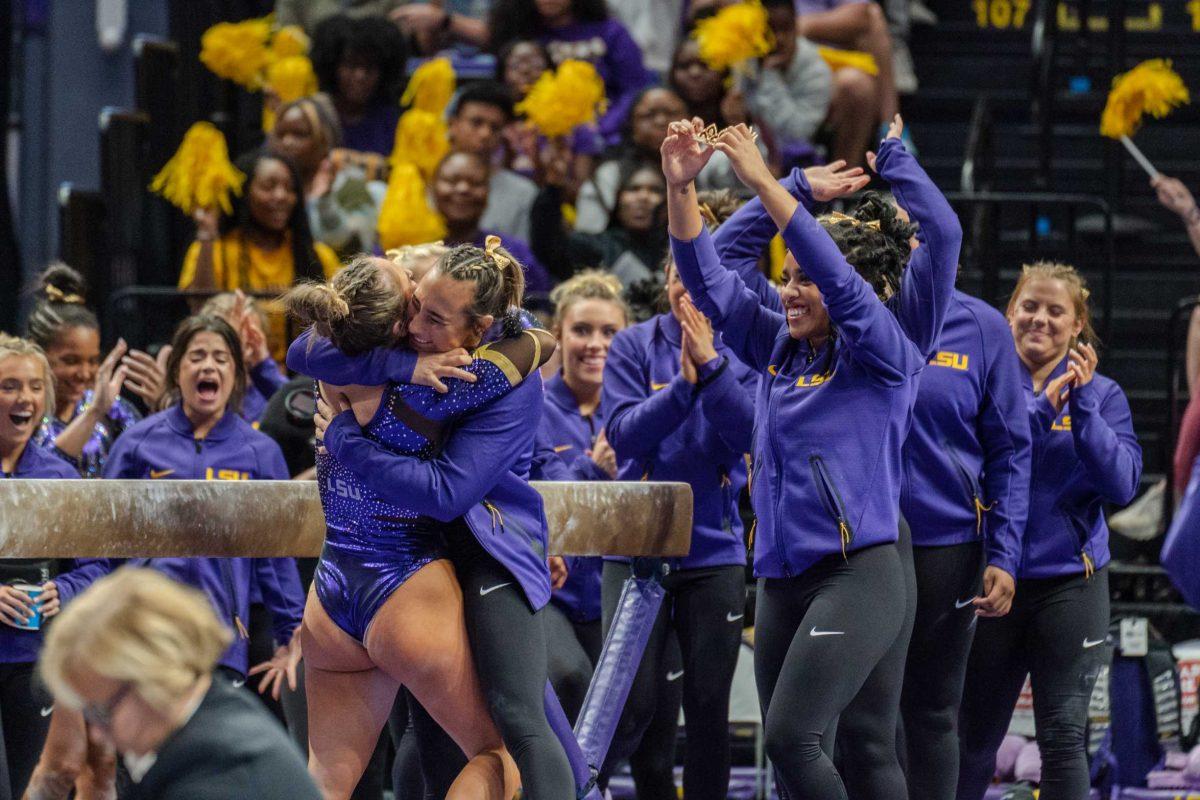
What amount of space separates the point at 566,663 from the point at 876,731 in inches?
48.0

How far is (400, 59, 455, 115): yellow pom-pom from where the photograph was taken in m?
8.51

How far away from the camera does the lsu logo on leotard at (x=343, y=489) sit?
390 cm

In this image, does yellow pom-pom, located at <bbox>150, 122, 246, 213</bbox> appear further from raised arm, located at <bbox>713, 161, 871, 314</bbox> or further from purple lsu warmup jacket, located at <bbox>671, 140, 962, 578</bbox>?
purple lsu warmup jacket, located at <bbox>671, 140, 962, 578</bbox>

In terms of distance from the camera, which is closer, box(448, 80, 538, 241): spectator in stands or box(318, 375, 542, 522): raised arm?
box(318, 375, 542, 522): raised arm

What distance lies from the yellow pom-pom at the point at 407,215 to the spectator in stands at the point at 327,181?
0.12 metres

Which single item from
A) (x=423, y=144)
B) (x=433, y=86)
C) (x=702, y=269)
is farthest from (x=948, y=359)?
(x=433, y=86)

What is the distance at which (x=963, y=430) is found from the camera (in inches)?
195

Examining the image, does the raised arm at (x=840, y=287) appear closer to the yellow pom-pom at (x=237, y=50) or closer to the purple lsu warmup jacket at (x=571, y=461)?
the purple lsu warmup jacket at (x=571, y=461)

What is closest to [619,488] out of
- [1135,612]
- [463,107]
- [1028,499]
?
[1028,499]

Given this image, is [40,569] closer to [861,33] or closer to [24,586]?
[24,586]

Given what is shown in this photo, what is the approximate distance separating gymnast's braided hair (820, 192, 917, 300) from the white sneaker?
4.81 meters

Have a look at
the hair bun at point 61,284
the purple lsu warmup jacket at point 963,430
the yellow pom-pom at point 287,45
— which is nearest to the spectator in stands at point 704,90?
the yellow pom-pom at point 287,45

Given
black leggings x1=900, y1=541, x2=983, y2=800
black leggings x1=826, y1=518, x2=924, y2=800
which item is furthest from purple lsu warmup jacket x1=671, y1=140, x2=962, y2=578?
black leggings x1=900, y1=541, x2=983, y2=800

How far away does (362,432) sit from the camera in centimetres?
389
